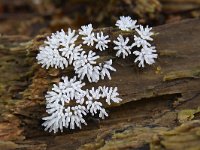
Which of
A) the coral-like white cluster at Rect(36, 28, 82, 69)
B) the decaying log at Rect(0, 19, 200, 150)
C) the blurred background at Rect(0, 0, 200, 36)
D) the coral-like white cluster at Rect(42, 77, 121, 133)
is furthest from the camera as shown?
the blurred background at Rect(0, 0, 200, 36)

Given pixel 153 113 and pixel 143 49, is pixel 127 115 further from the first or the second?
pixel 143 49

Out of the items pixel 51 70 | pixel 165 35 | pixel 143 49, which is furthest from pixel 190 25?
pixel 51 70

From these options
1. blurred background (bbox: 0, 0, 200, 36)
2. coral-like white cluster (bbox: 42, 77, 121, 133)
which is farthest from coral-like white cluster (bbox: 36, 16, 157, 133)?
blurred background (bbox: 0, 0, 200, 36)

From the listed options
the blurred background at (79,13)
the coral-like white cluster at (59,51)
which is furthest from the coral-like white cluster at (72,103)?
the blurred background at (79,13)

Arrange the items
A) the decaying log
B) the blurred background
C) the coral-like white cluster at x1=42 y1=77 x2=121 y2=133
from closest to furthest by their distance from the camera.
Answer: the decaying log < the coral-like white cluster at x1=42 y1=77 x2=121 y2=133 < the blurred background

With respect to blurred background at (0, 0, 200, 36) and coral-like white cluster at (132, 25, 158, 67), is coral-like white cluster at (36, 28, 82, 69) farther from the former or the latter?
blurred background at (0, 0, 200, 36)

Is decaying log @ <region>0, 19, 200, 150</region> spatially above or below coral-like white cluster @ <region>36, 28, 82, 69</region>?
below

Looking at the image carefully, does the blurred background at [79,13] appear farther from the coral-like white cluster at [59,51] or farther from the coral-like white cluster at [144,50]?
the coral-like white cluster at [59,51]

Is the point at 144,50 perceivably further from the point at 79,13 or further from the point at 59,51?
the point at 79,13
